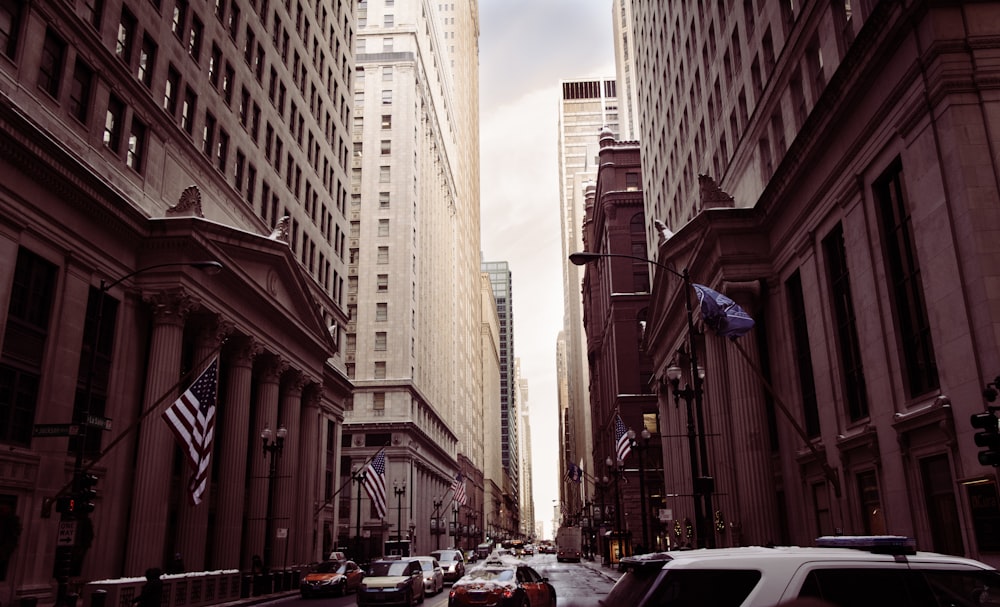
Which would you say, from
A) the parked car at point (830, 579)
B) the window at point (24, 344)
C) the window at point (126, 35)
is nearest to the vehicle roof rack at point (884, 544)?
the parked car at point (830, 579)

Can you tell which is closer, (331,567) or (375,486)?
(331,567)

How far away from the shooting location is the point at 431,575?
3509cm

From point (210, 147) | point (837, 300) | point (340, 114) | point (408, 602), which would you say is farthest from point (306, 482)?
point (837, 300)

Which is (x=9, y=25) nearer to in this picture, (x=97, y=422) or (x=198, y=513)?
(x=97, y=422)

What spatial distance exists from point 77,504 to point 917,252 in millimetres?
23536

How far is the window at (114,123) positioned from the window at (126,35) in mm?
1913

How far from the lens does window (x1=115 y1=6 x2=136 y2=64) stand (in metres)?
32.7

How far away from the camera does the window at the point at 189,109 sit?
38.2 metres

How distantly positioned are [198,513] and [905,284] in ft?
99.1

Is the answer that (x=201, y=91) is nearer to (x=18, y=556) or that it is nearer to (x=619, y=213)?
(x=18, y=556)

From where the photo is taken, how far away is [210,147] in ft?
134

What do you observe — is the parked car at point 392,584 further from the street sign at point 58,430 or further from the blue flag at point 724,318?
the blue flag at point 724,318

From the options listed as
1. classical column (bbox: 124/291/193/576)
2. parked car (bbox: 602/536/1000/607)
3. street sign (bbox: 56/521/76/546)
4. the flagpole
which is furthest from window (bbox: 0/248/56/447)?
parked car (bbox: 602/536/1000/607)

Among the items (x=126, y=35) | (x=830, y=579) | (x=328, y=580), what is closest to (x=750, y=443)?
(x=328, y=580)
